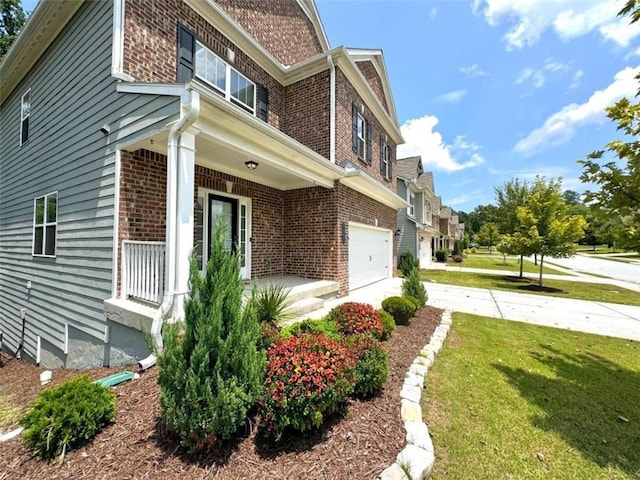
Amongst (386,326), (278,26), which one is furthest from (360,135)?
(386,326)

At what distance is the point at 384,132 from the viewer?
13109mm

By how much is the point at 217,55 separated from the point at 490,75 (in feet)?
34.5

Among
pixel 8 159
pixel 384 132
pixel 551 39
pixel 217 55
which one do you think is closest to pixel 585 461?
pixel 217 55

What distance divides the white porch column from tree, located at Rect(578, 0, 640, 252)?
5.36 metres

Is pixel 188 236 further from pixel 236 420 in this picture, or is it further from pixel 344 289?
pixel 344 289

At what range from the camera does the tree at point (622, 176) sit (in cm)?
342

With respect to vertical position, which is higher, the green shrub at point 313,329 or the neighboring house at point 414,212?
the neighboring house at point 414,212

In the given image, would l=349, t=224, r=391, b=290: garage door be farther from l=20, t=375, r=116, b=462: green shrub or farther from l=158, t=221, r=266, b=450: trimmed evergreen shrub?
l=20, t=375, r=116, b=462: green shrub

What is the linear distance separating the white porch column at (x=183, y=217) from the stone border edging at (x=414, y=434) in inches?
117

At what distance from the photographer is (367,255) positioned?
1042cm

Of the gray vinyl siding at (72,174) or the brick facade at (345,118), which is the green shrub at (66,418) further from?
the brick facade at (345,118)

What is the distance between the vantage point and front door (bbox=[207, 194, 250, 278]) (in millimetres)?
6659

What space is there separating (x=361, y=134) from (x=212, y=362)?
32.4 feet

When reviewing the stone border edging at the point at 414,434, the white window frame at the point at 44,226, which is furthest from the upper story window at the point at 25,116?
the stone border edging at the point at 414,434
